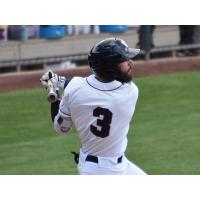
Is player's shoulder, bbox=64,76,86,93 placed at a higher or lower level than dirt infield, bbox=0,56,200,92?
higher

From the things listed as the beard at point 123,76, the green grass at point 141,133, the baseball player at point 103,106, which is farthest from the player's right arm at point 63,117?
the green grass at point 141,133

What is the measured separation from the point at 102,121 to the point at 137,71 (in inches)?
282

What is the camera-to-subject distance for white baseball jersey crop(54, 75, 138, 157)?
543 centimetres

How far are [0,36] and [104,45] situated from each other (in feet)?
24.4

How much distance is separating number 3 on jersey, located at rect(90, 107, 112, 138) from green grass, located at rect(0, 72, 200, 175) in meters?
2.55

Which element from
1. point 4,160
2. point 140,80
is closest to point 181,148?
point 4,160

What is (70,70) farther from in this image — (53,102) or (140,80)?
(53,102)

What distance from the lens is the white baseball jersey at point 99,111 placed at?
5.43m

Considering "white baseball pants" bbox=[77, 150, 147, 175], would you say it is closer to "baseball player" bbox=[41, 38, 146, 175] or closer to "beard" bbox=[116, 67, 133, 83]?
"baseball player" bbox=[41, 38, 146, 175]

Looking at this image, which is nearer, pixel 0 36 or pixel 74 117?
pixel 74 117

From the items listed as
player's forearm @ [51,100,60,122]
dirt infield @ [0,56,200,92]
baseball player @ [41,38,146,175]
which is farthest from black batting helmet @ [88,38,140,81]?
dirt infield @ [0,56,200,92]

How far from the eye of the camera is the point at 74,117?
5.54 metres

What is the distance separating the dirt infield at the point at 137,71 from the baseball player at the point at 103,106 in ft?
21.2

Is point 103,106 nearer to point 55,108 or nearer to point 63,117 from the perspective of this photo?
point 63,117
